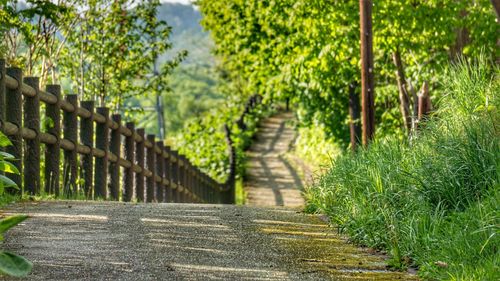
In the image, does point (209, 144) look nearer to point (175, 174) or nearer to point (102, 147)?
point (175, 174)

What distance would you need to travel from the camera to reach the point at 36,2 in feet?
49.8

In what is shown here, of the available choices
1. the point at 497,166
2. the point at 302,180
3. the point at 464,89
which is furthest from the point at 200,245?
the point at 302,180

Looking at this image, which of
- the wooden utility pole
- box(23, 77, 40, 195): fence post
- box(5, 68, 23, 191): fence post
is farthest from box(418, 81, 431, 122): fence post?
box(5, 68, 23, 191): fence post

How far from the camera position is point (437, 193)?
818 centimetres

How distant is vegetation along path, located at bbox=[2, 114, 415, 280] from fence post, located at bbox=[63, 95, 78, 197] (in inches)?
116

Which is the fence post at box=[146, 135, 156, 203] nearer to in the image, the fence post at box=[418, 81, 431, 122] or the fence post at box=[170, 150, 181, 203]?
the fence post at box=[170, 150, 181, 203]

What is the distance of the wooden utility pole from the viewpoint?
1583cm

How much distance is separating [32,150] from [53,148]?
77 centimetres

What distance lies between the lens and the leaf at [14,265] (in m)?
5.14

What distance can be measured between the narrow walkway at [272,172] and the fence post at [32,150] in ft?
29.2

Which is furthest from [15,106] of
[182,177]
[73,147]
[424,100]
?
[182,177]

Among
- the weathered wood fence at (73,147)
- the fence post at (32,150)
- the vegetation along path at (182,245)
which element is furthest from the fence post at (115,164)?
the vegetation along path at (182,245)

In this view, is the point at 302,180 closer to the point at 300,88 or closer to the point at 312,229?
the point at 300,88

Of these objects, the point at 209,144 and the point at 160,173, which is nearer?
the point at 160,173
